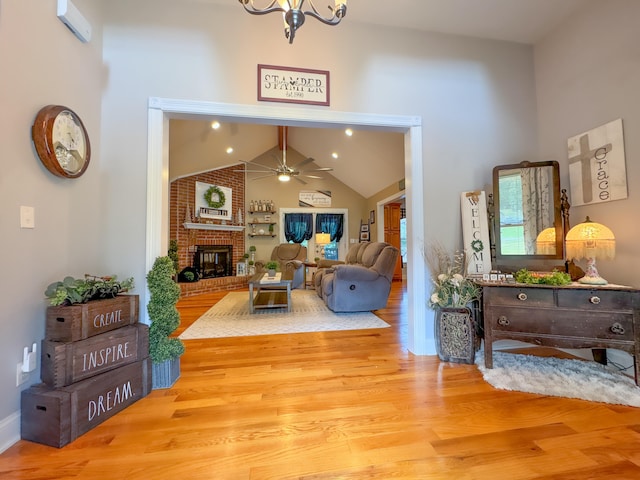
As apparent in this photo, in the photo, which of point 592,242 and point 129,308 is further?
point 592,242

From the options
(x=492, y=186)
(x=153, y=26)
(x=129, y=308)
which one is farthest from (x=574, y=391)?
(x=153, y=26)

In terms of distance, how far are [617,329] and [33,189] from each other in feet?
12.1

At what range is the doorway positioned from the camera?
2113mm

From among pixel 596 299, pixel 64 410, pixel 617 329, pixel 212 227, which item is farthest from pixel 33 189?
pixel 212 227

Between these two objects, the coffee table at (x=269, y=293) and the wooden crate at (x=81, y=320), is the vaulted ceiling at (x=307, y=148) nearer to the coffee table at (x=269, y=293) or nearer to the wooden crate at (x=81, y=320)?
the coffee table at (x=269, y=293)

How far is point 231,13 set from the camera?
90.4 inches

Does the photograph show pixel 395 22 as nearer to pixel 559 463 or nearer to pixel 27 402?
pixel 559 463

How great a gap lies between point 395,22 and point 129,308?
3.17m

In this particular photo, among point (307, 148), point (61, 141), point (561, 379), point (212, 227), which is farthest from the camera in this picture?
point (307, 148)

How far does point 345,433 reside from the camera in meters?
1.43

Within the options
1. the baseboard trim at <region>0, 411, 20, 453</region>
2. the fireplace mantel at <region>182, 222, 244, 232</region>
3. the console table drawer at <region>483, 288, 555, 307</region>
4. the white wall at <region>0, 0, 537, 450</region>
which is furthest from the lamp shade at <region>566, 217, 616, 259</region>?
the fireplace mantel at <region>182, 222, 244, 232</region>

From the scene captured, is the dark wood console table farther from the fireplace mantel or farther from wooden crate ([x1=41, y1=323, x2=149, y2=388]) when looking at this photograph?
the fireplace mantel

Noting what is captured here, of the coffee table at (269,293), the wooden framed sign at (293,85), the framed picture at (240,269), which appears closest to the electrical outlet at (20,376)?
the wooden framed sign at (293,85)

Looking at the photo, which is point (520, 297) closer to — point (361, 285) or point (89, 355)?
point (361, 285)
